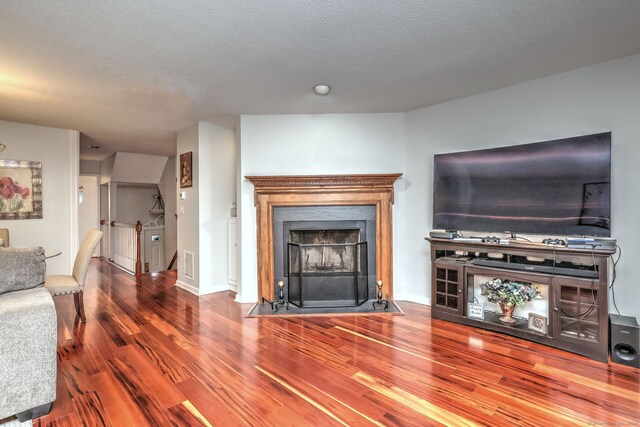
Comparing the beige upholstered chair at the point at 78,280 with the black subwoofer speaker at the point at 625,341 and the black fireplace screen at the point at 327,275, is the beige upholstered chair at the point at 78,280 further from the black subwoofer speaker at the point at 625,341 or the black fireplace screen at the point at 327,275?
the black subwoofer speaker at the point at 625,341

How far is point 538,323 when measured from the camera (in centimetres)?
262

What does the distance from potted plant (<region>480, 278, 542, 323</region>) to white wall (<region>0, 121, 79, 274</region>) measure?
5.35 metres

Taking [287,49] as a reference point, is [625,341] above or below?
below

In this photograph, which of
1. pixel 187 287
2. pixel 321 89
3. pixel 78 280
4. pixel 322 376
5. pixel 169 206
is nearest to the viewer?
pixel 322 376

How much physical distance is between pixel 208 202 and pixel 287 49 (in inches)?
103

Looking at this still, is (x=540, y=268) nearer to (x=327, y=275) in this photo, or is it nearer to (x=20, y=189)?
(x=327, y=275)

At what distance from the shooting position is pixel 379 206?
12.1ft

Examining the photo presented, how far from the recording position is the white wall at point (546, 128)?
2.43 metres

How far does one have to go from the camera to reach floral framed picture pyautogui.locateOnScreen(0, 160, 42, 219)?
4055 millimetres

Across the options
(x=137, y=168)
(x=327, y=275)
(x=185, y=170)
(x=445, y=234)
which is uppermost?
(x=137, y=168)

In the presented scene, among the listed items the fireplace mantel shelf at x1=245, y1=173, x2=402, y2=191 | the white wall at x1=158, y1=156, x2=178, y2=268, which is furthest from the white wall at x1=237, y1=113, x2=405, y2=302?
the white wall at x1=158, y1=156, x2=178, y2=268

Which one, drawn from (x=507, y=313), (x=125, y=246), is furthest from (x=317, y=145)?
(x=125, y=246)

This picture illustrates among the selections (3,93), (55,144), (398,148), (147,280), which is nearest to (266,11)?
(398,148)

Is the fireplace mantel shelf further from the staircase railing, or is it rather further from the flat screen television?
the staircase railing
